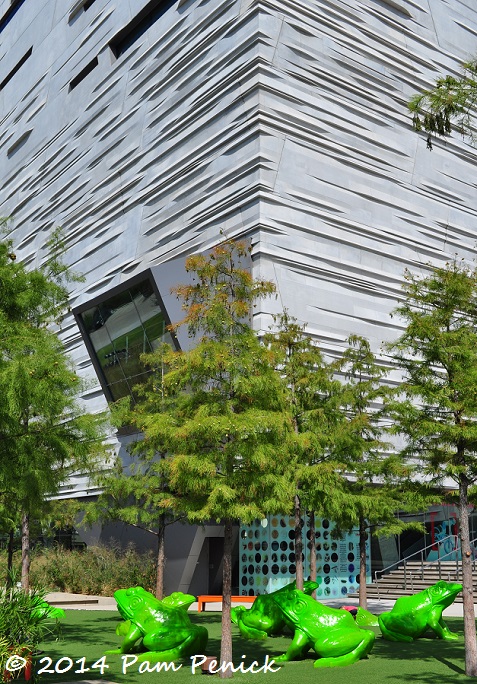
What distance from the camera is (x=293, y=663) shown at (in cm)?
1241

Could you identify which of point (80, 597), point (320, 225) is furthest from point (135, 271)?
point (80, 597)

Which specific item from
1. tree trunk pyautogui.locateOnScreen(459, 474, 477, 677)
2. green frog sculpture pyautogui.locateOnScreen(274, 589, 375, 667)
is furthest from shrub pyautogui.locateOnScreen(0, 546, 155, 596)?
tree trunk pyautogui.locateOnScreen(459, 474, 477, 677)

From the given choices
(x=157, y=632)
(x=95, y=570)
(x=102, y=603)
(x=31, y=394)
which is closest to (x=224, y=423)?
(x=31, y=394)

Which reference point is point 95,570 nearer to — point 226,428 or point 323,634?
point 323,634

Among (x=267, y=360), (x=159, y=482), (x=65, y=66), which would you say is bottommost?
(x=159, y=482)

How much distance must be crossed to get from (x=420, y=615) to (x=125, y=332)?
60.5ft

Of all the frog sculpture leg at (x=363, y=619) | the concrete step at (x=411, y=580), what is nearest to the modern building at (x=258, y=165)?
the concrete step at (x=411, y=580)

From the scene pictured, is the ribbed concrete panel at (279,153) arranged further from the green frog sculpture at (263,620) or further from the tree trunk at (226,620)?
the tree trunk at (226,620)

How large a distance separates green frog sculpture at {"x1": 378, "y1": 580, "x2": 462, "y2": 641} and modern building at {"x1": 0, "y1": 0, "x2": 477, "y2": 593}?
→ 11009 millimetres

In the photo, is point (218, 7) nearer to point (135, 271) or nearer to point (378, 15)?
point (378, 15)

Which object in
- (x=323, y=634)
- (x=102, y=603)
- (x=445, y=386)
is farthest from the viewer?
(x=102, y=603)

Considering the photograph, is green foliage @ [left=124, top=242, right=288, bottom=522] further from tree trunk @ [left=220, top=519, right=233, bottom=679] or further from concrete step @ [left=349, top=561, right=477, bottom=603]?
concrete step @ [left=349, top=561, right=477, bottom=603]

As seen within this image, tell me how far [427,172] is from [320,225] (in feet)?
23.6

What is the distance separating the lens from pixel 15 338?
11.9 meters
